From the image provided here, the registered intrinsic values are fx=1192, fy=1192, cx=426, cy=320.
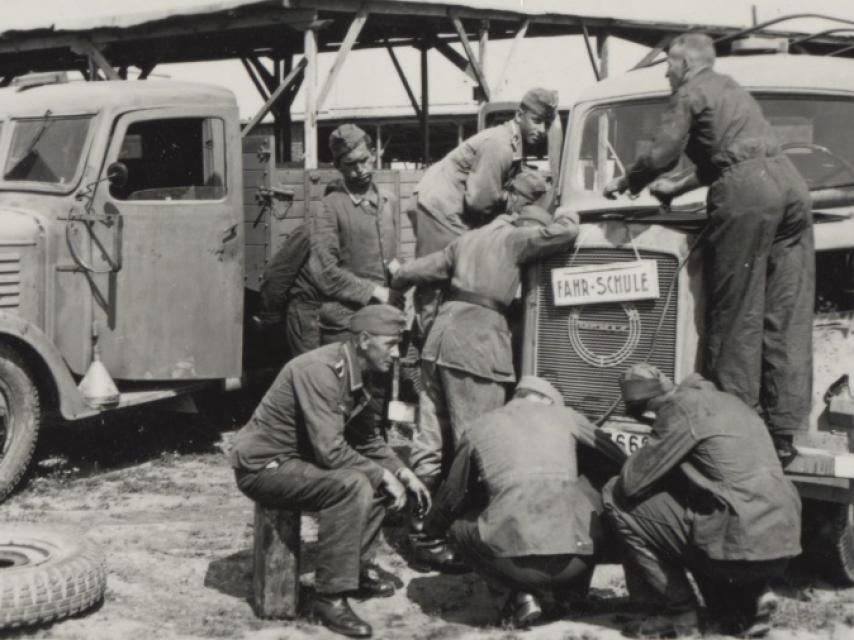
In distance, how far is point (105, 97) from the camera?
7.27 metres

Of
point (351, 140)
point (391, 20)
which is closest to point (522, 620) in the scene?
point (351, 140)

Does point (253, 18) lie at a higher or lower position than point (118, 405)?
higher

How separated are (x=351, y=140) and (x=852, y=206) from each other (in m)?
2.63

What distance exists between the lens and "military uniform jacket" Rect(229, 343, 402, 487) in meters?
4.87

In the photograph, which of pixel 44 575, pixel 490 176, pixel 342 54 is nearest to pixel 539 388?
pixel 490 176

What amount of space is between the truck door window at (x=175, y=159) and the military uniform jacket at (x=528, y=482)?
126 inches

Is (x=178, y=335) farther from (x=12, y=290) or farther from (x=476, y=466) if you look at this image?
(x=476, y=466)

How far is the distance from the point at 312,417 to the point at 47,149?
3417 millimetres

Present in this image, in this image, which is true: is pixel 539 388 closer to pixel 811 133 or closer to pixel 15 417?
pixel 811 133

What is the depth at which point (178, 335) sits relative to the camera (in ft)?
24.3

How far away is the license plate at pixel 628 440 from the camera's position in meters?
5.31

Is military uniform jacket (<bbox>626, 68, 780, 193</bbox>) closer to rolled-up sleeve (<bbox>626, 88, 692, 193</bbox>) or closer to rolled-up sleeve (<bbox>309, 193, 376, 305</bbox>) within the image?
rolled-up sleeve (<bbox>626, 88, 692, 193</bbox>)

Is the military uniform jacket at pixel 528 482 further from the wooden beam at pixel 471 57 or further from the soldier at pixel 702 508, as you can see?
the wooden beam at pixel 471 57

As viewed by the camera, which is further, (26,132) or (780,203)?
(26,132)
